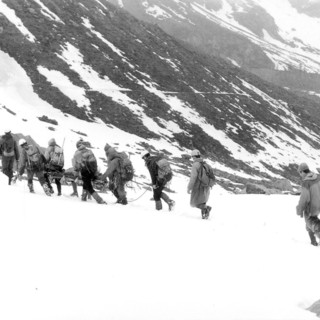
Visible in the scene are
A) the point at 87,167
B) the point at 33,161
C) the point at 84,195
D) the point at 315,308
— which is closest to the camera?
the point at 315,308

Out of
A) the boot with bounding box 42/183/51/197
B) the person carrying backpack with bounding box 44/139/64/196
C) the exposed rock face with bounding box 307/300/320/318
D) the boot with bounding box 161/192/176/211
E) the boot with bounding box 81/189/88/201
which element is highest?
the exposed rock face with bounding box 307/300/320/318

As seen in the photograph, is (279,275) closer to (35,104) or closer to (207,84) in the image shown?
(35,104)

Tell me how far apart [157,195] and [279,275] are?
6.44 metres

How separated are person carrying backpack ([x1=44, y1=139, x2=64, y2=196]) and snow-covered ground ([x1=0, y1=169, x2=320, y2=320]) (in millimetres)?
3449

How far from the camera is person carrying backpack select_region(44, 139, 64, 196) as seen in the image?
14.1m

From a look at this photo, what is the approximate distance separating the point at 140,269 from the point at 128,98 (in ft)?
142

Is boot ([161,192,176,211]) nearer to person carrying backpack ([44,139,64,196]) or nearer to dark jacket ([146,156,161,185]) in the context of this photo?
dark jacket ([146,156,161,185])

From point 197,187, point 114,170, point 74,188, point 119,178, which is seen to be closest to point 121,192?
point 119,178

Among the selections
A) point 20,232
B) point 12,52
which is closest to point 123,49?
point 12,52

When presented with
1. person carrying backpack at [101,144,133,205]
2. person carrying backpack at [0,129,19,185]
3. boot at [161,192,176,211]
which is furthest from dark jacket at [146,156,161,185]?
person carrying backpack at [0,129,19,185]

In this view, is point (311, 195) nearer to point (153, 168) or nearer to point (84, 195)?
point (153, 168)

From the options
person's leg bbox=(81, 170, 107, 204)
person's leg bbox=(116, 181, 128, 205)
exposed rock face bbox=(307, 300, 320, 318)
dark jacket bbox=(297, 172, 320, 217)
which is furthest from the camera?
person's leg bbox=(116, 181, 128, 205)

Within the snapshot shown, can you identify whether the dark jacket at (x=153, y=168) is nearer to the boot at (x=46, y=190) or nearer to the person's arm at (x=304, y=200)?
the boot at (x=46, y=190)

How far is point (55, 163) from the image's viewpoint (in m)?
14.2
